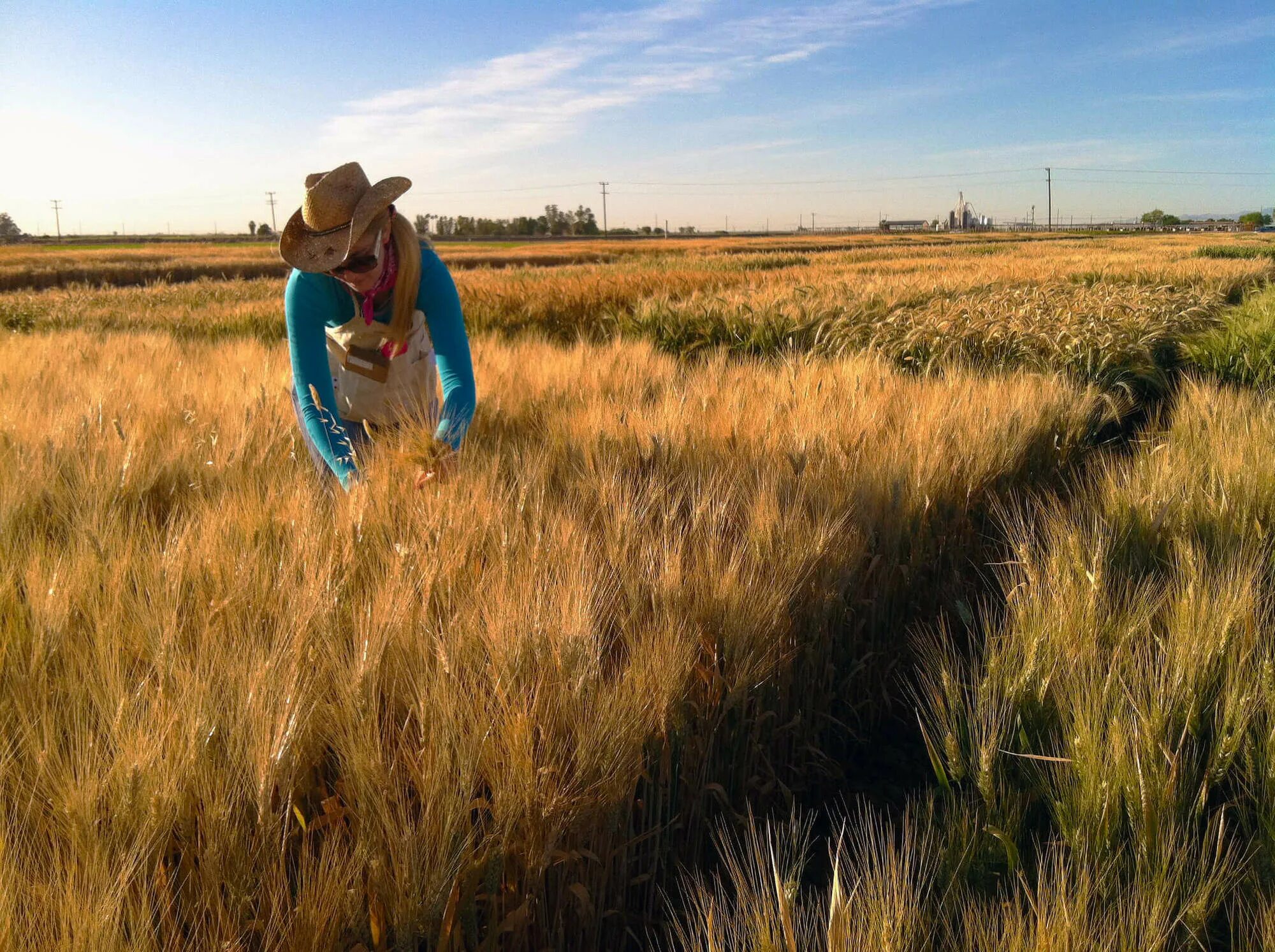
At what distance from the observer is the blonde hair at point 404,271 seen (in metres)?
2.49

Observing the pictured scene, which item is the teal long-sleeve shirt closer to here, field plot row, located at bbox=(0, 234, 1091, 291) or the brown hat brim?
the brown hat brim

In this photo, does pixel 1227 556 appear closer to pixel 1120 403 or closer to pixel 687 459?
pixel 687 459

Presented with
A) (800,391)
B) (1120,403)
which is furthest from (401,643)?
(1120,403)

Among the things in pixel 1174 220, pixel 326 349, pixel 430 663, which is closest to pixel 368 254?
pixel 326 349

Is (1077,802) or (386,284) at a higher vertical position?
(386,284)

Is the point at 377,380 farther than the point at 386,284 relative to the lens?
Yes

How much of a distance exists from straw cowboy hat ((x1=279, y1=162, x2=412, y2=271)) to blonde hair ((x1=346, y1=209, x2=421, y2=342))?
13 cm

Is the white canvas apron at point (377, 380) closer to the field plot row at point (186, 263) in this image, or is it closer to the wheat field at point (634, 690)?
the wheat field at point (634, 690)

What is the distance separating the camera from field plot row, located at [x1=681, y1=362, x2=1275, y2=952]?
2.83 feet

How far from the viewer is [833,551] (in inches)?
69.0

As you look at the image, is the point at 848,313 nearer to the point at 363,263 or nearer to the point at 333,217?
the point at 363,263

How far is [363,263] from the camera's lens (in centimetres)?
238

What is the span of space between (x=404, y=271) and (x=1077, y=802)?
7.26ft

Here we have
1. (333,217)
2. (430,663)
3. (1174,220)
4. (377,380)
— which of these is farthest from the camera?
(1174,220)
